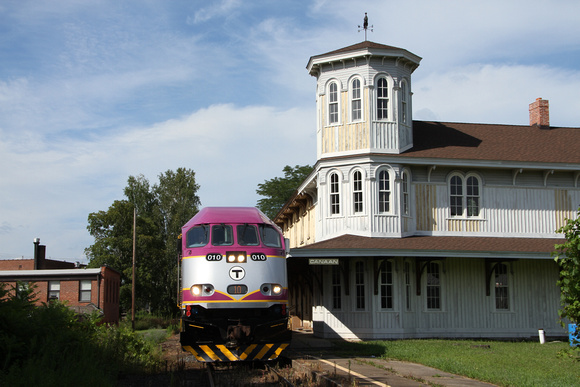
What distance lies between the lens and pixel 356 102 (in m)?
24.9

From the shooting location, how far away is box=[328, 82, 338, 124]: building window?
2517 centimetres

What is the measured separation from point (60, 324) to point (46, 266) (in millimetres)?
49424

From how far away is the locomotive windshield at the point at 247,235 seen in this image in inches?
575

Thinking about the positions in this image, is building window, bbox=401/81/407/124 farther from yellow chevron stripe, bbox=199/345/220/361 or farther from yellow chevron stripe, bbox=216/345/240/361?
yellow chevron stripe, bbox=199/345/220/361

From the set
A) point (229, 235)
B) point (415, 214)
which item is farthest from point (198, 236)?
point (415, 214)

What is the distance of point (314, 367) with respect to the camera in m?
14.2

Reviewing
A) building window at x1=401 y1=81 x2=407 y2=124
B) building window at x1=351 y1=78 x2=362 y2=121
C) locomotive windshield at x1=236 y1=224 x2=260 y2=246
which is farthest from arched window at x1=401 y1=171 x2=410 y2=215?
locomotive windshield at x1=236 y1=224 x2=260 y2=246

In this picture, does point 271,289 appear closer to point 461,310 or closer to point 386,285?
point 386,285

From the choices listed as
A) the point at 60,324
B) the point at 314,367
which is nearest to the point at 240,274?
the point at 314,367

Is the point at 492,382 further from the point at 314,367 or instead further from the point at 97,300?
the point at 97,300

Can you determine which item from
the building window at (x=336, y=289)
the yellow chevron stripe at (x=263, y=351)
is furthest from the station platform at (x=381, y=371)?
the building window at (x=336, y=289)

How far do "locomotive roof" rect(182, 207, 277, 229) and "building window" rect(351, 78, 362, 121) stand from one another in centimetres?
1003

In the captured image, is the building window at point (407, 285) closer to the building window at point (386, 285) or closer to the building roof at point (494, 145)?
the building window at point (386, 285)

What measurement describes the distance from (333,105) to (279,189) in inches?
1441
